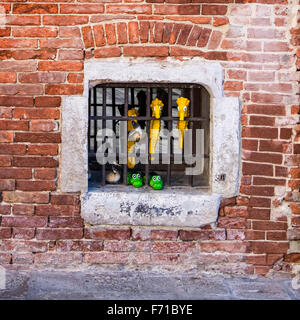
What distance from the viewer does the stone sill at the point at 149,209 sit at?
2.96m

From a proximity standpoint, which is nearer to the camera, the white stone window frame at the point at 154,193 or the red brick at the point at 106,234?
the white stone window frame at the point at 154,193

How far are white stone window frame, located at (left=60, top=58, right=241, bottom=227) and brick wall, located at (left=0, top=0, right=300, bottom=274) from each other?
0.25 feet

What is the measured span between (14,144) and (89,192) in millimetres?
735

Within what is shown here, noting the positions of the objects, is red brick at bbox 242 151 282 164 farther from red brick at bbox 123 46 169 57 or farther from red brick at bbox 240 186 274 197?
red brick at bbox 123 46 169 57

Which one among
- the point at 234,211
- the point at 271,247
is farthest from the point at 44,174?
the point at 271,247

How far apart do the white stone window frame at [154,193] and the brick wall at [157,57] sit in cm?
8

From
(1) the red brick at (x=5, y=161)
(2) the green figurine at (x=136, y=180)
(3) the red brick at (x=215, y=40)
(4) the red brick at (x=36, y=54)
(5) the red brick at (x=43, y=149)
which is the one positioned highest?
(3) the red brick at (x=215, y=40)

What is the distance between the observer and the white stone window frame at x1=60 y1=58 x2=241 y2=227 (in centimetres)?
291

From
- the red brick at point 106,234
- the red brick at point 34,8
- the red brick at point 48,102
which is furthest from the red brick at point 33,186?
the red brick at point 34,8

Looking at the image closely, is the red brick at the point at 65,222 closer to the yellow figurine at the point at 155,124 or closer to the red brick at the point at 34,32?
the yellow figurine at the point at 155,124

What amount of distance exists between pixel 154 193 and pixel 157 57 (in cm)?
112

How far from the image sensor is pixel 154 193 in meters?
3.00

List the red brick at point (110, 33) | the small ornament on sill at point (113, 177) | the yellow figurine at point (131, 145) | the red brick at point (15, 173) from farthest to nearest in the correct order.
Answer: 1. the yellow figurine at point (131, 145)
2. the small ornament on sill at point (113, 177)
3. the red brick at point (15, 173)
4. the red brick at point (110, 33)

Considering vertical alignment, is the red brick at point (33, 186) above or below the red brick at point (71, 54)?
below
